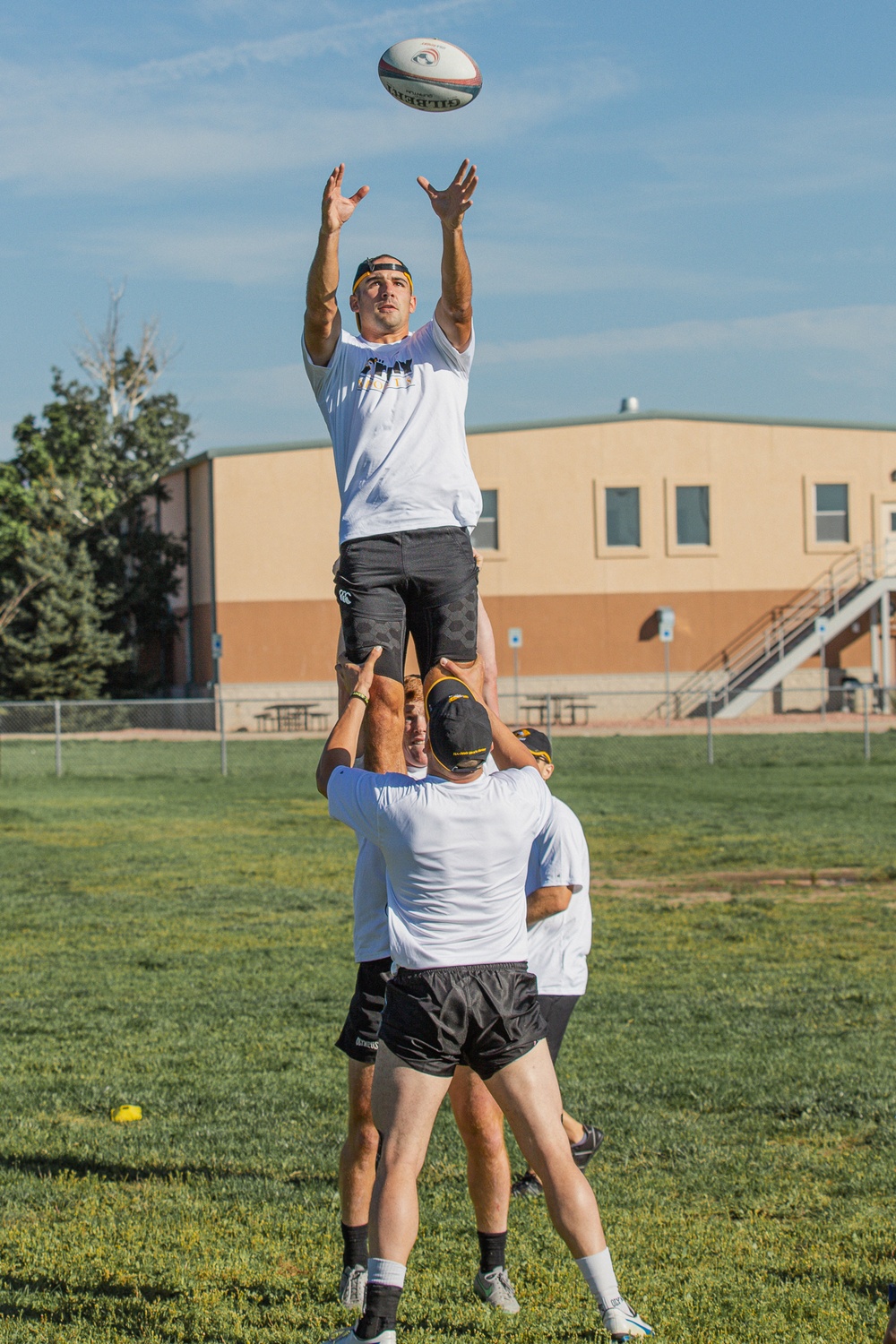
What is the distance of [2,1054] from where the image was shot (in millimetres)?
8547

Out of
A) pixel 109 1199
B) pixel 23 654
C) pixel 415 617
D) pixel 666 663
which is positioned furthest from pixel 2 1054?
pixel 23 654

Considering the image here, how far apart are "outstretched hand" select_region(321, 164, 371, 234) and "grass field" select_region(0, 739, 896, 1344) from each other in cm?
386

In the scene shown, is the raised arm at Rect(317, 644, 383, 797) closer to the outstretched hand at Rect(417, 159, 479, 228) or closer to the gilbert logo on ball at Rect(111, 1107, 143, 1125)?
the outstretched hand at Rect(417, 159, 479, 228)

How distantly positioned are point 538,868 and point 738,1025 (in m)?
3.65

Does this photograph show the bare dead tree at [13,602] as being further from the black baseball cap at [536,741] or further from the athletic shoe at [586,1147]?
the black baseball cap at [536,741]

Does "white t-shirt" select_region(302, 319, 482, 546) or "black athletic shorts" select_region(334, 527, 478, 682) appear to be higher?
"white t-shirt" select_region(302, 319, 482, 546)

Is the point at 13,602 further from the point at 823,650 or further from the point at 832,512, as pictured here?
the point at 832,512

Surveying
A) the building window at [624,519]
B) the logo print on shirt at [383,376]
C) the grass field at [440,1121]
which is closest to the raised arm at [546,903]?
the grass field at [440,1121]

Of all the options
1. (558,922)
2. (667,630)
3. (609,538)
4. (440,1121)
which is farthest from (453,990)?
(609,538)

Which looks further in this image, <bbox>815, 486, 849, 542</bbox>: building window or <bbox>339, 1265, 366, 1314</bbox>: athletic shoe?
<bbox>815, 486, 849, 542</bbox>: building window

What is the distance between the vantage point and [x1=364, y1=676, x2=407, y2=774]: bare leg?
518cm

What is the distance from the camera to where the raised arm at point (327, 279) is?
4996 millimetres

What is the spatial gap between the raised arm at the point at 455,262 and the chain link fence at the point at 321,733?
67.5ft

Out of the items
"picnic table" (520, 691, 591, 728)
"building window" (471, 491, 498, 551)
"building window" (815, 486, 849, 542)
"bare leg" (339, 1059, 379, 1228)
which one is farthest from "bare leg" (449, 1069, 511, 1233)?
"building window" (815, 486, 849, 542)
